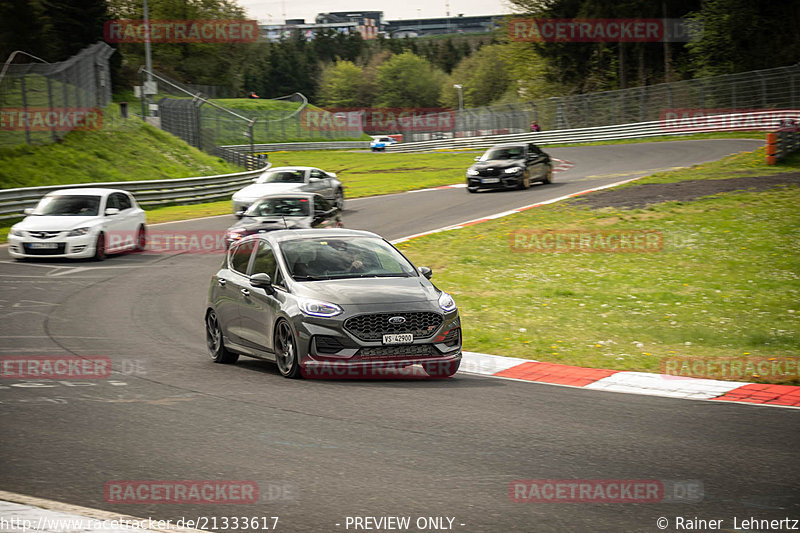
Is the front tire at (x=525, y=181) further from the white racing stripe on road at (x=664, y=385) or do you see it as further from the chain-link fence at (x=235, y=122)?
the white racing stripe on road at (x=664, y=385)

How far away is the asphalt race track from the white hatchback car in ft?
30.9

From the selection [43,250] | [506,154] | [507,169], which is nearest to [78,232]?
[43,250]

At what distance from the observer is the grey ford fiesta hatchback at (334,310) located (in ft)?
30.2

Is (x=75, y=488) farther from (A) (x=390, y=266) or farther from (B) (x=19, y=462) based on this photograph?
(A) (x=390, y=266)

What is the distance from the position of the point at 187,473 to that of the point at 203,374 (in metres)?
4.15

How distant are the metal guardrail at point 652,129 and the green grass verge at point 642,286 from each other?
29.2 meters

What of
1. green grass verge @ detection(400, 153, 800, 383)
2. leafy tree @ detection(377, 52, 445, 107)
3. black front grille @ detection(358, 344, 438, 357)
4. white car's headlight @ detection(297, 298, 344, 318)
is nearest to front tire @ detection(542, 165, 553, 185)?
green grass verge @ detection(400, 153, 800, 383)

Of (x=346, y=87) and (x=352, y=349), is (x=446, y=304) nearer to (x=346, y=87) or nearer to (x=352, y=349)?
(x=352, y=349)

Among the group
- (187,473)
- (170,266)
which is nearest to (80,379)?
(187,473)

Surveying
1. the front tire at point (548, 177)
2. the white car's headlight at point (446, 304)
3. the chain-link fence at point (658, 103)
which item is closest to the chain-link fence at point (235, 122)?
the front tire at point (548, 177)

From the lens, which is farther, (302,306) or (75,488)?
(302,306)

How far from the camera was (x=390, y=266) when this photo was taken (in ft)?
34.2

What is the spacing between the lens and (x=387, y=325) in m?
9.25

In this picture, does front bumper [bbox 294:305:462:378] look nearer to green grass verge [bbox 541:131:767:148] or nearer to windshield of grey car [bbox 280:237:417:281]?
windshield of grey car [bbox 280:237:417:281]
